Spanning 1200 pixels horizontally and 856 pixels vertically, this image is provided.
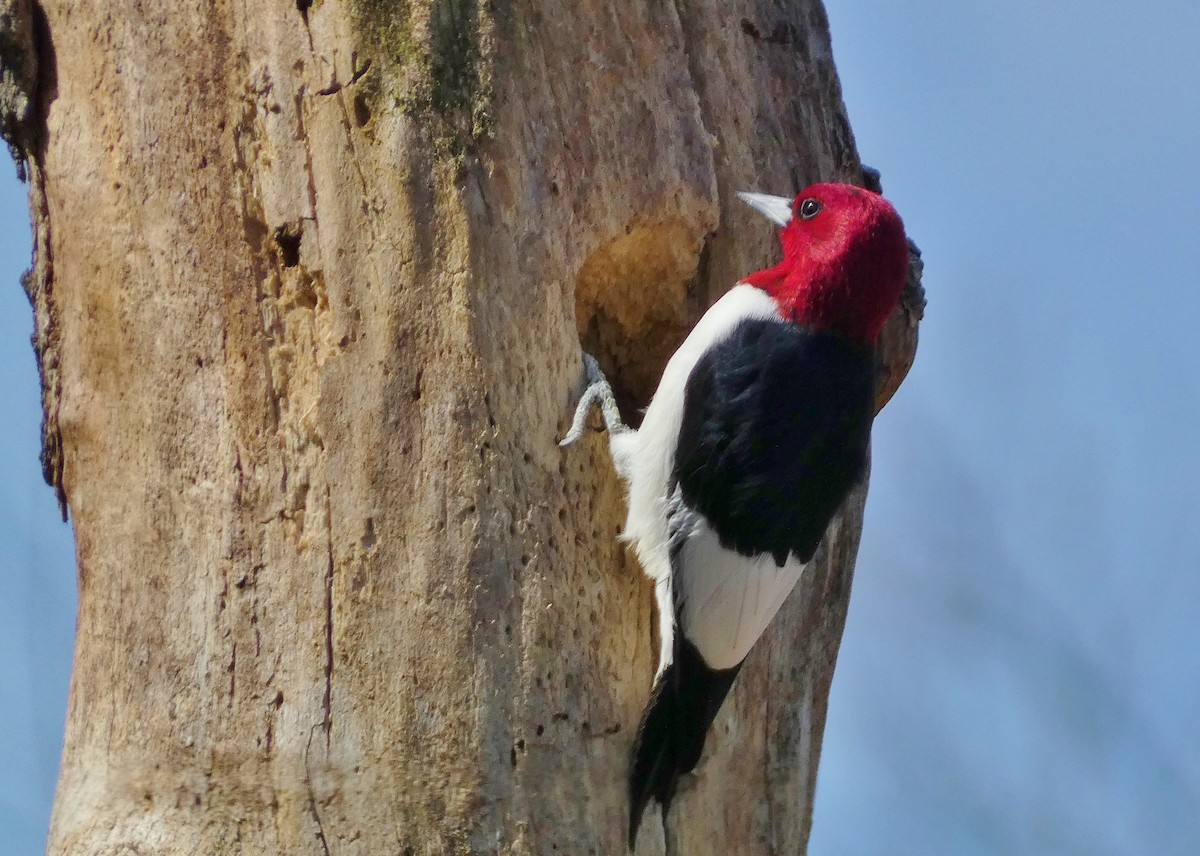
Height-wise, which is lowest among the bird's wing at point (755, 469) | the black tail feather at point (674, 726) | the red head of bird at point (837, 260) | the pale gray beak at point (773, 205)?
the black tail feather at point (674, 726)

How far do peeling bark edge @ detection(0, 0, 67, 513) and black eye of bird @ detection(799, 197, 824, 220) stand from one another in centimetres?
144

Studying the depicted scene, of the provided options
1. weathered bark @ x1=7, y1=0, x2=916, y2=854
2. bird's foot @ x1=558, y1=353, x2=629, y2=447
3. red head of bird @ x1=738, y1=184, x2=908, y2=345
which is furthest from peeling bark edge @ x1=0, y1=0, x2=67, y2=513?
red head of bird @ x1=738, y1=184, x2=908, y2=345

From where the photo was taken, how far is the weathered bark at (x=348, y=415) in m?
2.04

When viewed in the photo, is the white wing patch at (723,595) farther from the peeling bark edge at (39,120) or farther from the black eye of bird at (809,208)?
the peeling bark edge at (39,120)

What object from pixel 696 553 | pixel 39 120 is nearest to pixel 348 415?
pixel 696 553

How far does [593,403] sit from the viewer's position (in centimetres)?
230

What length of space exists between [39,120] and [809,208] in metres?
1.49

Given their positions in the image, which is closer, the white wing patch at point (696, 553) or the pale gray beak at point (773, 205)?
the white wing patch at point (696, 553)

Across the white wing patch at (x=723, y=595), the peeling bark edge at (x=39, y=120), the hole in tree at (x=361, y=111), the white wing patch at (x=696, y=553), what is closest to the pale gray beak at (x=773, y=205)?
the white wing patch at (x=696, y=553)

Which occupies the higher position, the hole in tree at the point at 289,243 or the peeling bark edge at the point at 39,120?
the peeling bark edge at the point at 39,120

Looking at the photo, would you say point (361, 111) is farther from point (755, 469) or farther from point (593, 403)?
point (755, 469)

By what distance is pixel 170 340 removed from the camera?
7.22 ft

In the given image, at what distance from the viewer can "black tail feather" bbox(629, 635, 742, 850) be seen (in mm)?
2178

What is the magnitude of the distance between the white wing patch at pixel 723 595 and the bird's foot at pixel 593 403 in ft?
0.83
